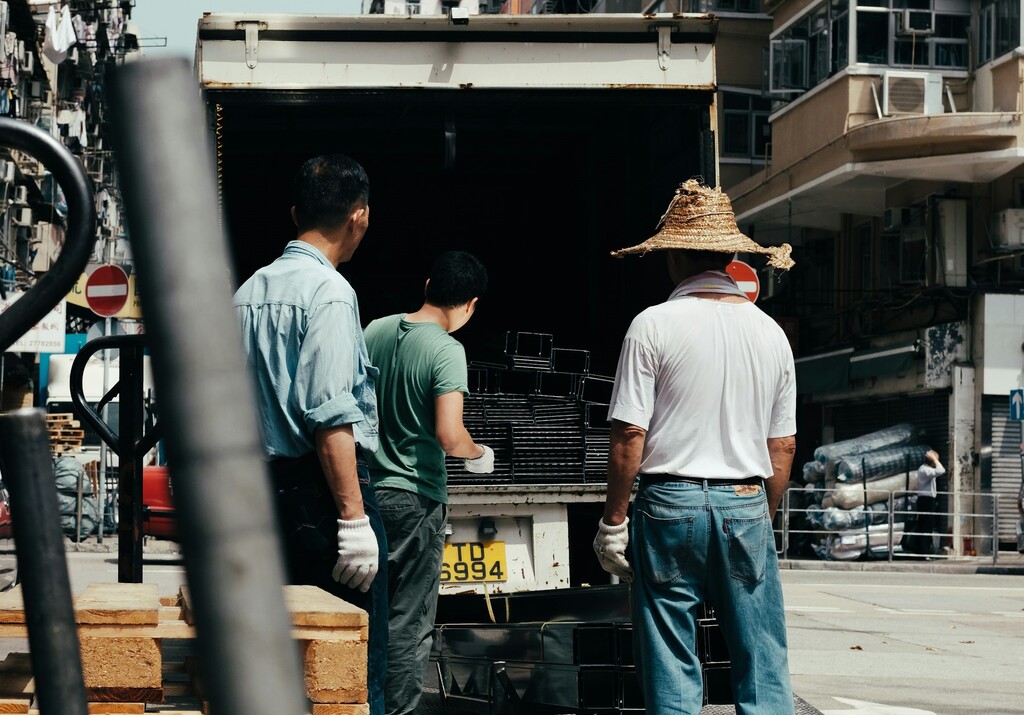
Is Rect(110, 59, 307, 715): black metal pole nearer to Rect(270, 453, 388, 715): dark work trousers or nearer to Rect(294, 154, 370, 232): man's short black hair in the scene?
Rect(270, 453, 388, 715): dark work trousers

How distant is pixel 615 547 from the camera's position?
4.84 metres

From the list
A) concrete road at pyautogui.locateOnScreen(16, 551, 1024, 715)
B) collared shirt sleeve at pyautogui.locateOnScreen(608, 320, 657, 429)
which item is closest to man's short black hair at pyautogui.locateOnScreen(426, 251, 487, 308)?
collared shirt sleeve at pyautogui.locateOnScreen(608, 320, 657, 429)

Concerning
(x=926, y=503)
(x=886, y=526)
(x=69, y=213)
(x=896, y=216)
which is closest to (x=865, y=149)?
(x=896, y=216)

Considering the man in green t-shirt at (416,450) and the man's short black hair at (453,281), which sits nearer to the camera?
the man in green t-shirt at (416,450)

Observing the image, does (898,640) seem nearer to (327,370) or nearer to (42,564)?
(327,370)

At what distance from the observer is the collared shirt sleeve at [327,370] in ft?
12.9

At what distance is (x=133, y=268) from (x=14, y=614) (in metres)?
2.57

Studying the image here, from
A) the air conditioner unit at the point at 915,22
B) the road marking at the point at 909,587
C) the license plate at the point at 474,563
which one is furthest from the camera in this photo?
the air conditioner unit at the point at 915,22

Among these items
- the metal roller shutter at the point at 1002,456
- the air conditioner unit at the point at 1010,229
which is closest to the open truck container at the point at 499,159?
the air conditioner unit at the point at 1010,229

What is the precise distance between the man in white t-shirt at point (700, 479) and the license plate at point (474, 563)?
2.24 metres

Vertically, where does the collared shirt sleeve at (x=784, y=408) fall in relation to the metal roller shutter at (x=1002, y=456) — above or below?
above

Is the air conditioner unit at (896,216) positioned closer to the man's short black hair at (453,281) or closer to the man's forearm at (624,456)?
the man's short black hair at (453,281)

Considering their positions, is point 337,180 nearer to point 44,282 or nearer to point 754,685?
point 754,685

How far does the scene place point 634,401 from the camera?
15.3 ft
